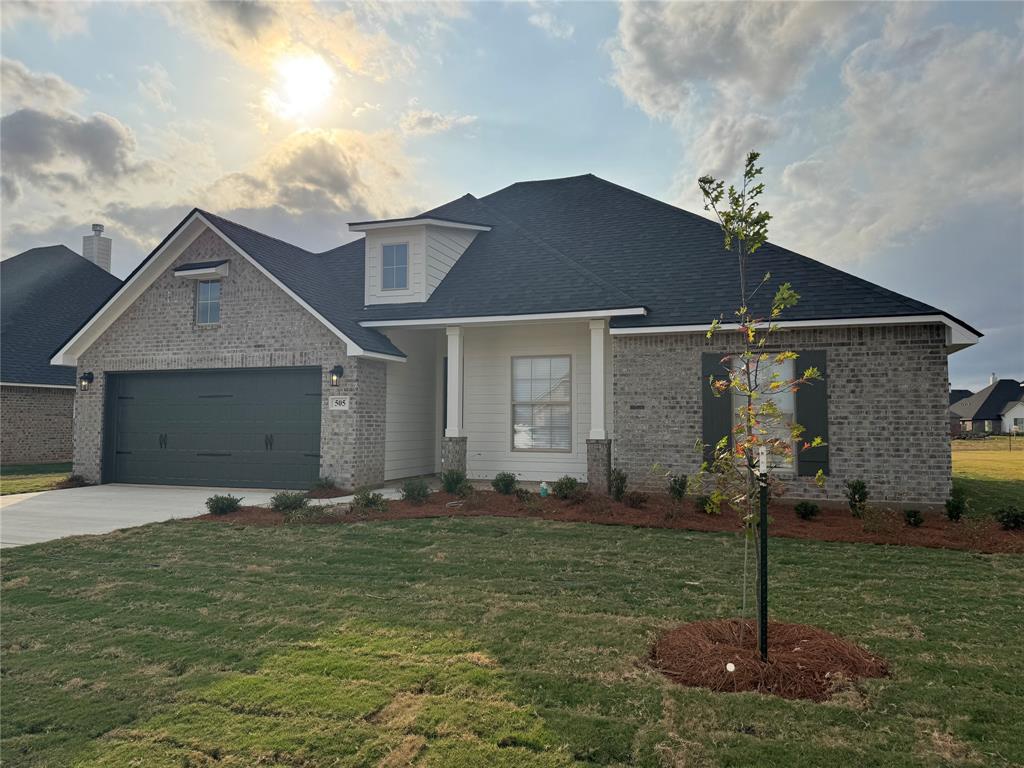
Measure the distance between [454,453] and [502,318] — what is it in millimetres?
2967

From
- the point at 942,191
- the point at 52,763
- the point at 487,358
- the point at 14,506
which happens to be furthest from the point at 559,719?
the point at 942,191

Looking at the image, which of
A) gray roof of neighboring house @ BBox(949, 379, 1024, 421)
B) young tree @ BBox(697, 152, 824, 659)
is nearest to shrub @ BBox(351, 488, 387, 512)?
young tree @ BBox(697, 152, 824, 659)

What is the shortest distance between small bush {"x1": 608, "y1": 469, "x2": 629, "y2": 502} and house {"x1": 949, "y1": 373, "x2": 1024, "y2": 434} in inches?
2733

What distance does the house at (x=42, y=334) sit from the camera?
20266mm

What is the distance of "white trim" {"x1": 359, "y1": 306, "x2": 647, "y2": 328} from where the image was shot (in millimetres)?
11523

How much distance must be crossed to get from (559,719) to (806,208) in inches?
548

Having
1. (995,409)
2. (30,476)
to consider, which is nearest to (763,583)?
(30,476)

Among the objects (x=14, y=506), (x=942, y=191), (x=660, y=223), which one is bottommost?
(x=14, y=506)

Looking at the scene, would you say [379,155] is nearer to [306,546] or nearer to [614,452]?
[614,452]

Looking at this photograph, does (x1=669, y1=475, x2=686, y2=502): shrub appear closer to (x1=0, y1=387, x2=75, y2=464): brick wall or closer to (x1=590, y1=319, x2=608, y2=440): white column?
(x1=590, y1=319, x2=608, y2=440): white column

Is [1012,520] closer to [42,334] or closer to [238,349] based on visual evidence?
[238,349]

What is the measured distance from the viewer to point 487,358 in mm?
13656

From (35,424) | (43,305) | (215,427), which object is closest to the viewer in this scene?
(215,427)

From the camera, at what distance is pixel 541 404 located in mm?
13180
